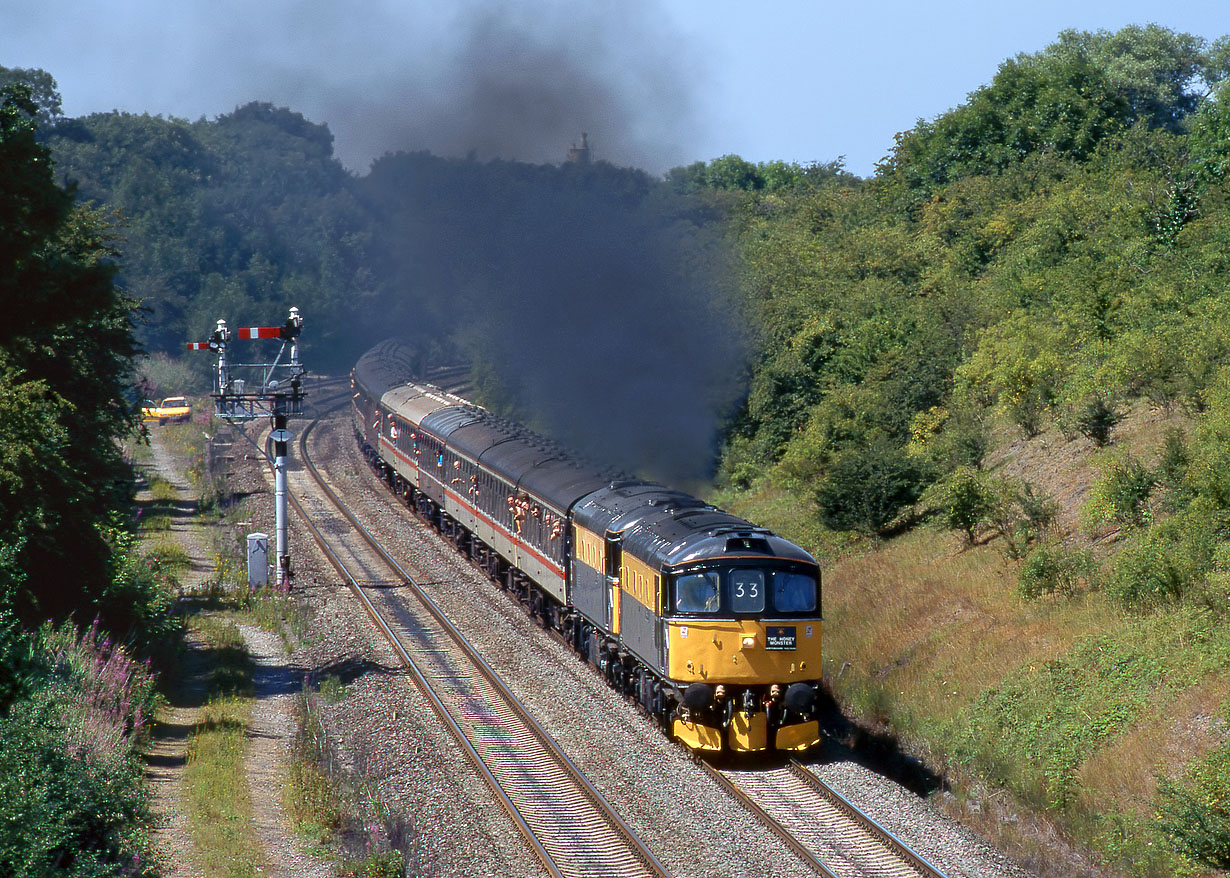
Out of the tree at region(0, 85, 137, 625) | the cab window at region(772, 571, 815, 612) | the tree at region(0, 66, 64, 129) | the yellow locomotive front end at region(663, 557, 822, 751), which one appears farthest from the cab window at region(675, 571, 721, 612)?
the tree at region(0, 66, 64, 129)

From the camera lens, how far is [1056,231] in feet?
106

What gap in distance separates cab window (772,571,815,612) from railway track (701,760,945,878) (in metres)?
2.06

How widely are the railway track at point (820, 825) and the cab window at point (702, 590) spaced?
2090mm

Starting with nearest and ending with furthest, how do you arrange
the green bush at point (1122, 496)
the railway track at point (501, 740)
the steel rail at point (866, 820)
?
the steel rail at point (866, 820) → the railway track at point (501, 740) → the green bush at point (1122, 496)

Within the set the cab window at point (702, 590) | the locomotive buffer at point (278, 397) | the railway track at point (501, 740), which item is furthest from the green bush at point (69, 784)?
the locomotive buffer at point (278, 397)

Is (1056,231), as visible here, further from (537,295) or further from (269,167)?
(269,167)

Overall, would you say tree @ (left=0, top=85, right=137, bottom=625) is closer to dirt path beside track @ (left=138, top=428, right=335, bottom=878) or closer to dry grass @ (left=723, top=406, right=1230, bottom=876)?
dirt path beside track @ (left=138, top=428, right=335, bottom=878)

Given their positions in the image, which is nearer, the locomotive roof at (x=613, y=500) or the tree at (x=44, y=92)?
the locomotive roof at (x=613, y=500)

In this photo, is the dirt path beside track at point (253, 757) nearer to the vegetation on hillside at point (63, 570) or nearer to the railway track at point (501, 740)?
the vegetation on hillside at point (63, 570)

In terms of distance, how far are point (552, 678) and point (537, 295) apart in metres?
23.8

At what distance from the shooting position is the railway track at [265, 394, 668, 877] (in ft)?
45.3

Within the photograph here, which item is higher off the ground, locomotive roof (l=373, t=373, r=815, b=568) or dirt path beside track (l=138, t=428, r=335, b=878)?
locomotive roof (l=373, t=373, r=815, b=568)

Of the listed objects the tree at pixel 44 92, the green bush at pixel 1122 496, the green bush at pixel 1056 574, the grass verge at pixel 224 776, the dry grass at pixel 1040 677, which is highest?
the tree at pixel 44 92

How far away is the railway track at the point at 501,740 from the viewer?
13.8 meters
